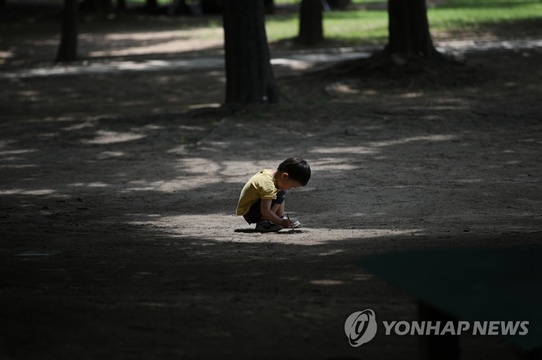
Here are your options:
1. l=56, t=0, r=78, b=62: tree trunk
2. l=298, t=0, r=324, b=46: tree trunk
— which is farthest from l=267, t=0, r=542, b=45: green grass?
l=56, t=0, r=78, b=62: tree trunk

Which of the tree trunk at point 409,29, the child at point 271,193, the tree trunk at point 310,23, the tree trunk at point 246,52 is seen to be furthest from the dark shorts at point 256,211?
the tree trunk at point 310,23

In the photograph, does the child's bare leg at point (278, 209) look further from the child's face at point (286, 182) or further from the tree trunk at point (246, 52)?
the tree trunk at point (246, 52)

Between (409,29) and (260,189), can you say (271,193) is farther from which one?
(409,29)

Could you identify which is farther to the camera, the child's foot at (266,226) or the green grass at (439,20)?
the green grass at (439,20)

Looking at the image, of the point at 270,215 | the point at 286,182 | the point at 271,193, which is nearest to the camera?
the point at 286,182

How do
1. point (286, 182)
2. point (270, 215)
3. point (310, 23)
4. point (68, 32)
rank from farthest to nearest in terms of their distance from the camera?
point (310, 23) < point (68, 32) < point (270, 215) < point (286, 182)

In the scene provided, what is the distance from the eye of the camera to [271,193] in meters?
10.4

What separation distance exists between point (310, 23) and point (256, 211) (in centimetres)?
2298

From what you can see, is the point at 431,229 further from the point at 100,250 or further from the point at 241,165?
the point at 241,165

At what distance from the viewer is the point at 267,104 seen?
813 inches

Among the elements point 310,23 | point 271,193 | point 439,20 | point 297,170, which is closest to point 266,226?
point 271,193

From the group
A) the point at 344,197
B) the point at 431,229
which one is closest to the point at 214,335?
the point at 431,229

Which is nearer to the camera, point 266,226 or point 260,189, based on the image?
point 260,189

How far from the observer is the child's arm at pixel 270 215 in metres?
10.4
